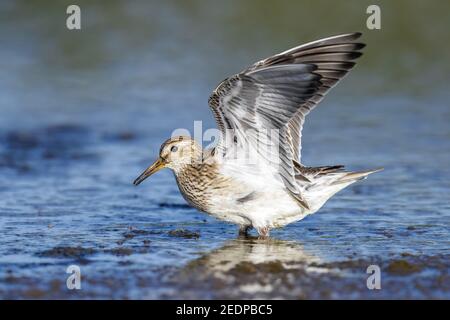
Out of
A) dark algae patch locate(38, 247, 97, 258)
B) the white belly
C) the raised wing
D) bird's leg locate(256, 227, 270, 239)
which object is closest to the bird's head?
the white belly

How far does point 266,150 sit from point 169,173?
13.3ft

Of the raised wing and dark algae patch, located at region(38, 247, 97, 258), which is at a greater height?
the raised wing

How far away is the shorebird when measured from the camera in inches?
305

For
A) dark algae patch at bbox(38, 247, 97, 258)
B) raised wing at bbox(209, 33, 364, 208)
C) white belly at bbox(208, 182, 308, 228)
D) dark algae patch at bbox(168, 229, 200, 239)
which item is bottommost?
dark algae patch at bbox(38, 247, 97, 258)

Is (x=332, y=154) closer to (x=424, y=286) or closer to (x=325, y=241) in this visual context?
(x=325, y=241)

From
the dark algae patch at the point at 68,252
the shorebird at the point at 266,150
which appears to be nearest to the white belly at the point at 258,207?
the shorebird at the point at 266,150

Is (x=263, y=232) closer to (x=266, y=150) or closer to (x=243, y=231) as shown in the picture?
(x=243, y=231)

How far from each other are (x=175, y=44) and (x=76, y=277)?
37.5 ft

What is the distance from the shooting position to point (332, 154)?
12.9 metres

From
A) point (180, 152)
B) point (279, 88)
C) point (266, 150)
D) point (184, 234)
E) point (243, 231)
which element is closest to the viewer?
point (279, 88)

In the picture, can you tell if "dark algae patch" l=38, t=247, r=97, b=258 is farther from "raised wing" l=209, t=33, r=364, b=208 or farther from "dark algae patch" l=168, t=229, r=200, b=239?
"raised wing" l=209, t=33, r=364, b=208

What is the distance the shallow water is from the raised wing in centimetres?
119

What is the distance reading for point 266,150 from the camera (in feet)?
27.7

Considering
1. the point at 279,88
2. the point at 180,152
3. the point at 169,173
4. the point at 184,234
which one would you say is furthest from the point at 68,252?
the point at 169,173
